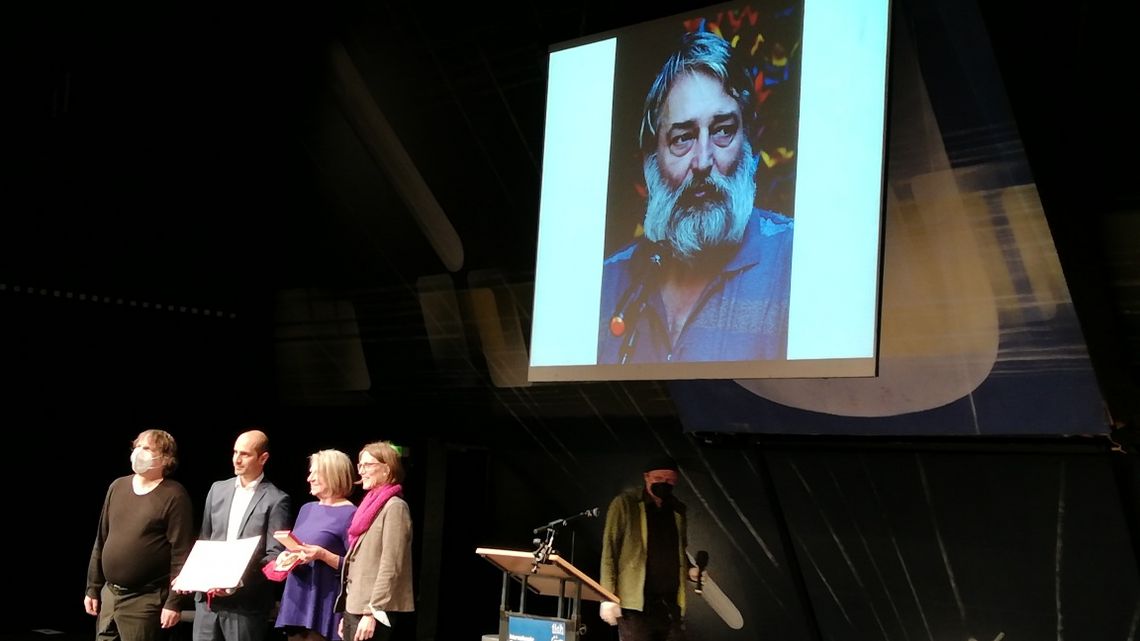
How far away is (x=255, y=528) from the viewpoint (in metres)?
4.31

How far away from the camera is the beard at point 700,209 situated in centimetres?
445

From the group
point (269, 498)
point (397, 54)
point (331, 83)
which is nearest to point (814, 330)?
point (269, 498)

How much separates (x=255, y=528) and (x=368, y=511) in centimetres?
53

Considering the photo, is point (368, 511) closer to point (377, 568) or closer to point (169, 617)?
point (377, 568)

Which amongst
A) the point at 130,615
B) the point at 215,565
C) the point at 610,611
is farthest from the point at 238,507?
the point at 610,611

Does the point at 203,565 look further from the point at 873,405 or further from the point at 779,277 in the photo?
the point at 873,405

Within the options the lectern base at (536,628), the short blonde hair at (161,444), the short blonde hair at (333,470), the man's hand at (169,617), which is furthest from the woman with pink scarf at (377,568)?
the short blonde hair at (161,444)

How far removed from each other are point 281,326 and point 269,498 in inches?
109

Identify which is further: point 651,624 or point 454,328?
point 454,328

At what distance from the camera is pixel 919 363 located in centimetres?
445

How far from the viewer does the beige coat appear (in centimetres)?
398

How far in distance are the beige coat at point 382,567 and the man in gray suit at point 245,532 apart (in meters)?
0.36

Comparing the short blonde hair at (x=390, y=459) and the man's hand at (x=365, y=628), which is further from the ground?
the short blonde hair at (x=390, y=459)

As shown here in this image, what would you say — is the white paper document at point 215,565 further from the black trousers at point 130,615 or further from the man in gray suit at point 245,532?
the black trousers at point 130,615
